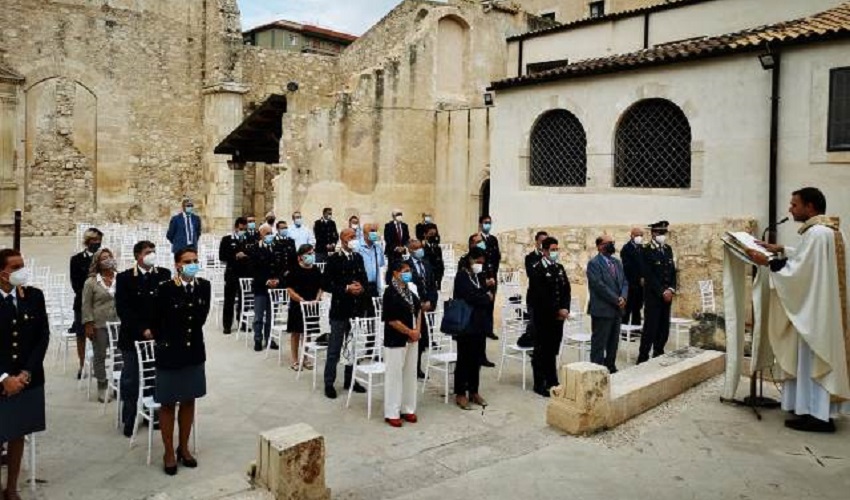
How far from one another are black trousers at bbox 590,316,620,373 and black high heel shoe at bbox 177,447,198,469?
4.72m

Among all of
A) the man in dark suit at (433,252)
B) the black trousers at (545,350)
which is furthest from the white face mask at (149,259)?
the man in dark suit at (433,252)

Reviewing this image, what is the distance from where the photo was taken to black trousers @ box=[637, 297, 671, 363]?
9.30 metres

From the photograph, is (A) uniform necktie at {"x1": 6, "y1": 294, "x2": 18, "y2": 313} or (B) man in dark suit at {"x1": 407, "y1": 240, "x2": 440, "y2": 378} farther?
(B) man in dark suit at {"x1": 407, "y1": 240, "x2": 440, "y2": 378}

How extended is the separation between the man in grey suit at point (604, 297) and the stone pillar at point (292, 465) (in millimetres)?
4379

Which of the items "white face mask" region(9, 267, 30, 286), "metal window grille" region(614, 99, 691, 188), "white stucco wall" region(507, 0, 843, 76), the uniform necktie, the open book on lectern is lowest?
the uniform necktie

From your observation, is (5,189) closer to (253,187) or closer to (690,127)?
(253,187)

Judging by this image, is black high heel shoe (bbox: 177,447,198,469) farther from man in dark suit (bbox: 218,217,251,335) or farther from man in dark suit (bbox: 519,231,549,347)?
man in dark suit (bbox: 218,217,251,335)

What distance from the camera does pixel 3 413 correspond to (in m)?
4.86

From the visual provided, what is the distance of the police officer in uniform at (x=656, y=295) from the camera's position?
9266 millimetres

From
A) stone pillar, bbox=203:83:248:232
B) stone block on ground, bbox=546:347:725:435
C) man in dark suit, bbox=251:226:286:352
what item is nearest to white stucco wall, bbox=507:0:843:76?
stone block on ground, bbox=546:347:725:435

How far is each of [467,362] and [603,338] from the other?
1868mm

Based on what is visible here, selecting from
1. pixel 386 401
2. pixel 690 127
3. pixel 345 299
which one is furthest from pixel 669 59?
pixel 386 401

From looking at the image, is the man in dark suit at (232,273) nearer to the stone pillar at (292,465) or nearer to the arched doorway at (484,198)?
the stone pillar at (292,465)

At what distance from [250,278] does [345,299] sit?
3531 millimetres
